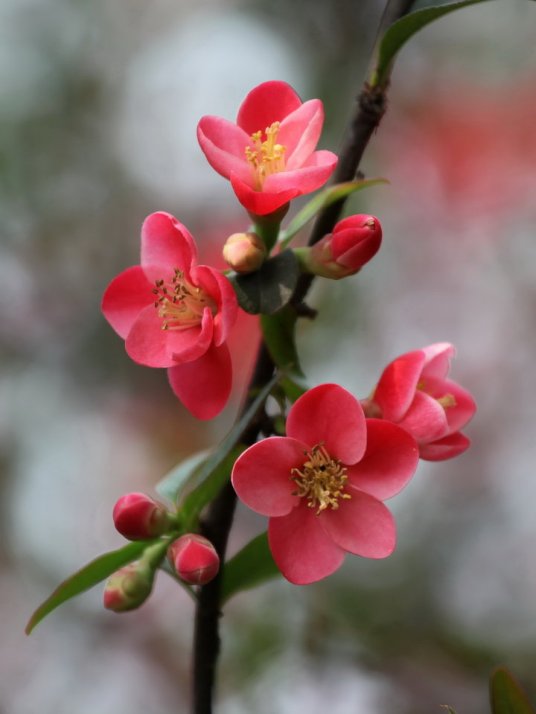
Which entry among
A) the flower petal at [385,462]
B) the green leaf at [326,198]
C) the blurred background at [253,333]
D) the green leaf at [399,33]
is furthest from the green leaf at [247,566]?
the blurred background at [253,333]

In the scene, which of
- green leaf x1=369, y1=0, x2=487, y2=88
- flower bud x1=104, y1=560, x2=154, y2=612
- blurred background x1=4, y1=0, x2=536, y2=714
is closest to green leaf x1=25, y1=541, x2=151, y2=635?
flower bud x1=104, y1=560, x2=154, y2=612

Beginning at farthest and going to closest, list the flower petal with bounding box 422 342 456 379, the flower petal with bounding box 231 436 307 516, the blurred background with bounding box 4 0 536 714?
1. the blurred background with bounding box 4 0 536 714
2. the flower petal with bounding box 422 342 456 379
3. the flower petal with bounding box 231 436 307 516

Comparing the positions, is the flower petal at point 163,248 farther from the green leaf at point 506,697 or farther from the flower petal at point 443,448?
the green leaf at point 506,697

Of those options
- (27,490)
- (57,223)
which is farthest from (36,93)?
(27,490)

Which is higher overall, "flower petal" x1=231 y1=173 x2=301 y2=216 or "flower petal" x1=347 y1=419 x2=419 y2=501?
"flower petal" x1=231 y1=173 x2=301 y2=216

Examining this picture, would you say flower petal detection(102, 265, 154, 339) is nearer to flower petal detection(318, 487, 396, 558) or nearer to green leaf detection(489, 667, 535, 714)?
flower petal detection(318, 487, 396, 558)

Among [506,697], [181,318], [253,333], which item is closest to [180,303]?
[181,318]
